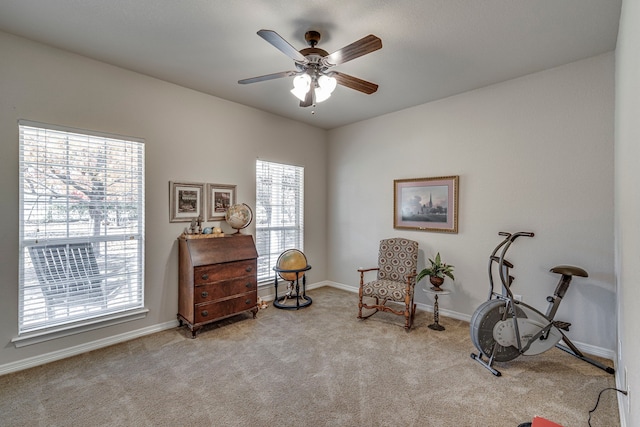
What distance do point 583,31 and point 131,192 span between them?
4.51 meters

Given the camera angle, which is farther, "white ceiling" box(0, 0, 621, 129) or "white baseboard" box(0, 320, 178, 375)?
"white baseboard" box(0, 320, 178, 375)

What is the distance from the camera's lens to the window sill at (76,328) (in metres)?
2.55

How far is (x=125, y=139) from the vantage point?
3.08 meters

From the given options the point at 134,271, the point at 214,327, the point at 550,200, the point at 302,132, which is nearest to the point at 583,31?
the point at 550,200

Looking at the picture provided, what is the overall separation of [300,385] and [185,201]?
2.47 meters

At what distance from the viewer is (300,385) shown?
2322 millimetres

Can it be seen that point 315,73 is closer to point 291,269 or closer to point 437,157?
point 437,157

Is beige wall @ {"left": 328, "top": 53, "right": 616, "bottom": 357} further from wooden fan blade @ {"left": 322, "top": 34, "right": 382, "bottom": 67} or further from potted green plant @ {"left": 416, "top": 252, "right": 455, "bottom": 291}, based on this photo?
wooden fan blade @ {"left": 322, "top": 34, "right": 382, "bottom": 67}

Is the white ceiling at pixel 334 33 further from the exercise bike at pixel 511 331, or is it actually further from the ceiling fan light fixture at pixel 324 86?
the exercise bike at pixel 511 331

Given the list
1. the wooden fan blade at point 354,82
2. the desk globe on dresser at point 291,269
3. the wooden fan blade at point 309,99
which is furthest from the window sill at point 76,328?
the wooden fan blade at point 354,82

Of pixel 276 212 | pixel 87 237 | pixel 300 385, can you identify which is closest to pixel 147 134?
pixel 87 237

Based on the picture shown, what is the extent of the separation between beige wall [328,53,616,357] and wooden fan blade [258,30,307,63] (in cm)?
238

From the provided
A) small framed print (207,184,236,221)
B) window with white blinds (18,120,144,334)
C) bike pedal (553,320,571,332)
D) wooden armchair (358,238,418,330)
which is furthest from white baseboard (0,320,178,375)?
bike pedal (553,320,571,332)

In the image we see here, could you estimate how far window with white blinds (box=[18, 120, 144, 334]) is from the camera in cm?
258
